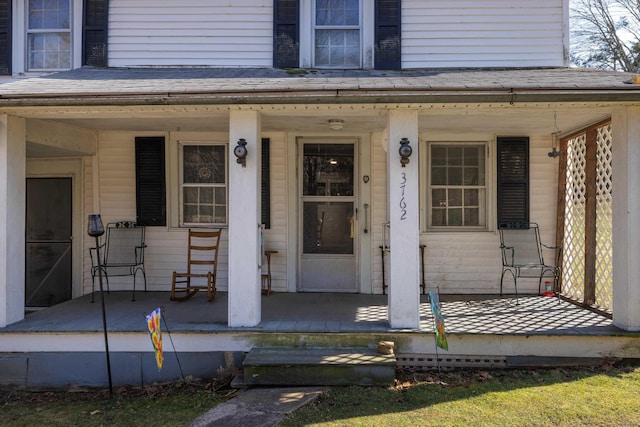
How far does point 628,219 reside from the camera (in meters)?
4.52

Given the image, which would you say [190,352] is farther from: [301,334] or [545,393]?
[545,393]

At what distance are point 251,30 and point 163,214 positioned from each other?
286cm

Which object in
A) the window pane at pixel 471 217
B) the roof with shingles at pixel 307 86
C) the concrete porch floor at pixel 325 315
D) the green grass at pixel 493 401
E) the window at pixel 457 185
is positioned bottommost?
the green grass at pixel 493 401

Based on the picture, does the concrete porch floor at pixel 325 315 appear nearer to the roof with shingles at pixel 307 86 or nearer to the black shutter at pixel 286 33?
the roof with shingles at pixel 307 86

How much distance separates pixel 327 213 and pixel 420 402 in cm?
324

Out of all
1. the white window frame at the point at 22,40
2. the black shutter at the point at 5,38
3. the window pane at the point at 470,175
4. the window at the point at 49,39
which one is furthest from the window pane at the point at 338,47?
the black shutter at the point at 5,38

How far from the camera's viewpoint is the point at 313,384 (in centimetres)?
411

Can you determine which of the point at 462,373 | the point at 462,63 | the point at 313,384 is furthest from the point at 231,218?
the point at 462,63

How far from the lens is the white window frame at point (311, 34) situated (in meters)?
6.36

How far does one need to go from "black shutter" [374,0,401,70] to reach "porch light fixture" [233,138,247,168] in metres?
2.64

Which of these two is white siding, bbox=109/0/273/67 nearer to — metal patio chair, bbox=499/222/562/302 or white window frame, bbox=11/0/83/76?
white window frame, bbox=11/0/83/76

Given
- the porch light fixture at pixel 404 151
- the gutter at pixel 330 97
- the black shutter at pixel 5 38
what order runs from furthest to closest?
the black shutter at pixel 5 38, the porch light fixture at pixel 404 151, the gutter at pixel 330 97

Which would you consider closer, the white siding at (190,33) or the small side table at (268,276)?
the small side table at (268,276)

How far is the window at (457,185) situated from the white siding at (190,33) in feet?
9.17
